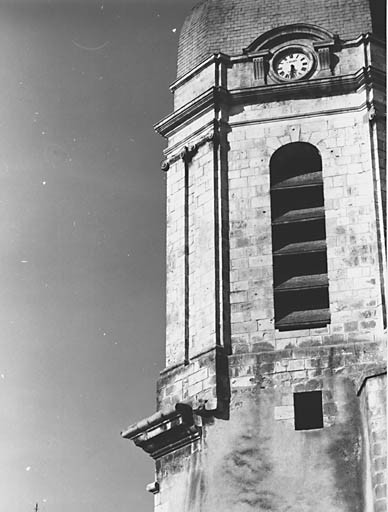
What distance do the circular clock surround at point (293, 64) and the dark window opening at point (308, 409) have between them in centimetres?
584

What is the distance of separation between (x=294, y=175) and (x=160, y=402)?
14.6ft

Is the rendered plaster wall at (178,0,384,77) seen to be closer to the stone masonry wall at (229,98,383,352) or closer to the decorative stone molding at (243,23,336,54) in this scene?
the decorative stone molding at (243,23,336,54)

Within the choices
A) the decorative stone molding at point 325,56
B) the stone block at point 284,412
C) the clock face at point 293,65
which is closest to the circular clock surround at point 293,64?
the clock face at point 293,65

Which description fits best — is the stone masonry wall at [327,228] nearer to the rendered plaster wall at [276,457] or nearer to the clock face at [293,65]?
the clock face at [293,65]

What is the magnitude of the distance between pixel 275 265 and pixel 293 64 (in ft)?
12.9

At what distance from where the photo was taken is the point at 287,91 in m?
24.6

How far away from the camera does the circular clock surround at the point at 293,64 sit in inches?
978

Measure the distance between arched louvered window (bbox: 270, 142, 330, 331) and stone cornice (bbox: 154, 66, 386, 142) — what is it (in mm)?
971

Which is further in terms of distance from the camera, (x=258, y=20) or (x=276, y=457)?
(x=258, y=20)

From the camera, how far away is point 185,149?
24.9 meters

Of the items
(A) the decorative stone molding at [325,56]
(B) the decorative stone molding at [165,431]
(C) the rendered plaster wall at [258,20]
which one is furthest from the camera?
(C) the rendered plaster wall at [258,20]

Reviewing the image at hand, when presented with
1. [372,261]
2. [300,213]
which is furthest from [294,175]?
[372,261]

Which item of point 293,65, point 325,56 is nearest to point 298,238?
point 293,65

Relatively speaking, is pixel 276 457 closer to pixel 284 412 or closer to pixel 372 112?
pixel 284 412
